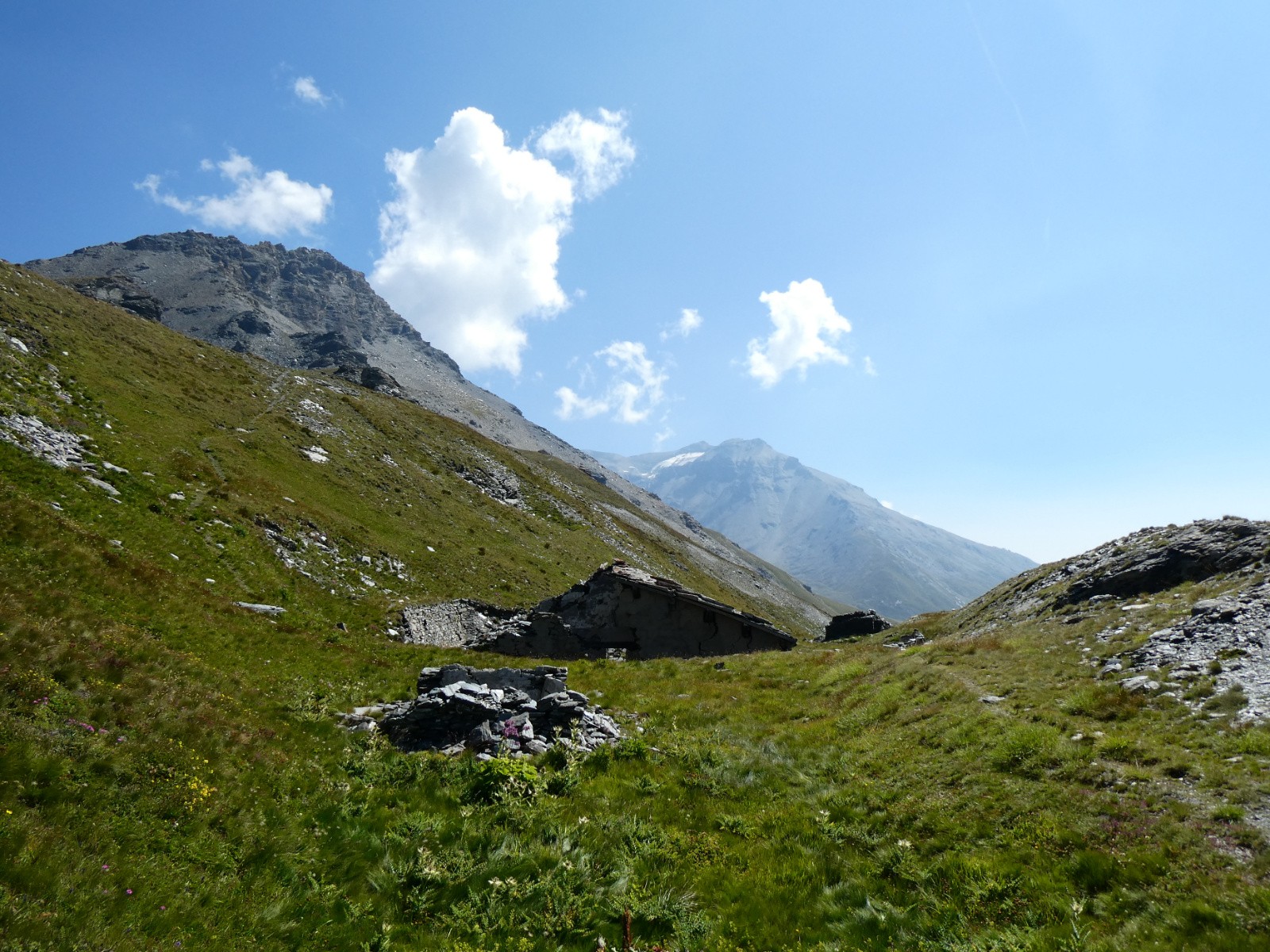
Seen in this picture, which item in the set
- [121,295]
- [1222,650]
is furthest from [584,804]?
[121,295]

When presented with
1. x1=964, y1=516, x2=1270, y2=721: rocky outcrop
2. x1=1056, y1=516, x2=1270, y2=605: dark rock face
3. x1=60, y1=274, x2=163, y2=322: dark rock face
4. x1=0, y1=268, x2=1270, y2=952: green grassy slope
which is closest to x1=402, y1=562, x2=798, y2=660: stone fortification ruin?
x1=0, y1=268, x2=1270, y2=952: green grassy slope

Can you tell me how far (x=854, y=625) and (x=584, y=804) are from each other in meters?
54.2

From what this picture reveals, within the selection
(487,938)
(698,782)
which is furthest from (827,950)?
(698,782)

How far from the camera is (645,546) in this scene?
10056cm

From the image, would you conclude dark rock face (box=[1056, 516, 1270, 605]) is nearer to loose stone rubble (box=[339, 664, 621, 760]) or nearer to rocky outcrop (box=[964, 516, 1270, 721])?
rocky outcrop (box=[964, 516, 1270, 721])

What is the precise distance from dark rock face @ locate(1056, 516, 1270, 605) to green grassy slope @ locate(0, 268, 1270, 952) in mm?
4376

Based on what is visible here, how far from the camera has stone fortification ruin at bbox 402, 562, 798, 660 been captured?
32.2 metres

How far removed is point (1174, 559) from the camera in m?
24.9

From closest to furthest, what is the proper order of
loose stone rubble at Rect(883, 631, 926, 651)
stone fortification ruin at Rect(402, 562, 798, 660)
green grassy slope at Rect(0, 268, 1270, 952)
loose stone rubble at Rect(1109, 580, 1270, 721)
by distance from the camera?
green grassy slope at Rect(0, 268, 1270, 952) → loose stone rubble at Rect(1109, 580, 1270, 721) → stone fortification ruin at Rect(402, 562, 798, 660) → loose stone rubble at Rect(883, 631, 926, 651)

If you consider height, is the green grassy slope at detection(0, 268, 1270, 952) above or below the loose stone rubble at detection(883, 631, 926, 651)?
below

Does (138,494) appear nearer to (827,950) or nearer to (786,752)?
(786,752)

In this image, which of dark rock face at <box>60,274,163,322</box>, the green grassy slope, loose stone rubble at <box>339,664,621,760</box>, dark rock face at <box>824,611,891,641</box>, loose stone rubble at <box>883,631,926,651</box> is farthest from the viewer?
dark rock face at <box>60,274,163,322</box>

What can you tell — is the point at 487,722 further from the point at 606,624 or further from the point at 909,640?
the point at 909,640

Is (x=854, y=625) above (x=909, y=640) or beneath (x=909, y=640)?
beneath
